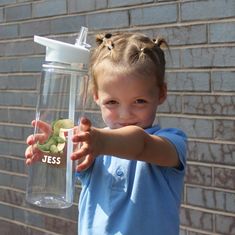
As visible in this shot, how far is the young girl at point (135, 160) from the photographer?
1988 millimetres

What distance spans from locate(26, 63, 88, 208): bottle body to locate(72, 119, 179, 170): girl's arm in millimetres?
154

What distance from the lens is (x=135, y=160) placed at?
195 cm

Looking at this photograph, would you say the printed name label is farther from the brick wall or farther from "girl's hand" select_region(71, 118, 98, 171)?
the brick wall

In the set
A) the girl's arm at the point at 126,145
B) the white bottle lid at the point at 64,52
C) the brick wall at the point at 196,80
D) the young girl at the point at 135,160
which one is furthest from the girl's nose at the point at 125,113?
the brick wall at the point at 196,80

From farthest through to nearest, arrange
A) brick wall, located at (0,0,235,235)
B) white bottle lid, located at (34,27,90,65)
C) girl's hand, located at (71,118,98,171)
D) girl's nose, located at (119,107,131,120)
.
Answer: brick wall, located at (0,0,235,235)
girl's nose, located at (119,107,131,120)
white bottle lid, located at (34,27,90,65)
girl's hand, located at (71,118,98,171)

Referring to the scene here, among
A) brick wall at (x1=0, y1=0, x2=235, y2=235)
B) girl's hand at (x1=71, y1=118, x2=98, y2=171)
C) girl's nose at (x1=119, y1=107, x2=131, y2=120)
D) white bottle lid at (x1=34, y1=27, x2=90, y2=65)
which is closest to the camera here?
girl's hand at (x1=71, y1=118, x2=98, y2=171)

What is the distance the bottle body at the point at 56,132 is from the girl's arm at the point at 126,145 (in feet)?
0.51

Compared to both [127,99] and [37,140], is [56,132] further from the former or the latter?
[127,99]

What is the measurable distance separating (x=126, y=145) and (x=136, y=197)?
0.29 metres

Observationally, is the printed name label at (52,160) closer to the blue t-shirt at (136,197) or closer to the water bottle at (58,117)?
the water bottle at (58,117)

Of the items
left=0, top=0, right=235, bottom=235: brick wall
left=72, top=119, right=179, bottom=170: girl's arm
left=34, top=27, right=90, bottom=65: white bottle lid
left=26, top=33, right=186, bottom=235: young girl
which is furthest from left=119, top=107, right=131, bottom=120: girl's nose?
left=0, top=0, right=235, bottom=235: brick wall

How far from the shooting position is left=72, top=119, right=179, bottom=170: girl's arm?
167 cm

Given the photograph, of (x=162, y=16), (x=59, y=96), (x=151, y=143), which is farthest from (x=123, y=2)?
(x=151, y=143)

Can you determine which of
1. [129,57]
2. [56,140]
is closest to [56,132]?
[56,140]
